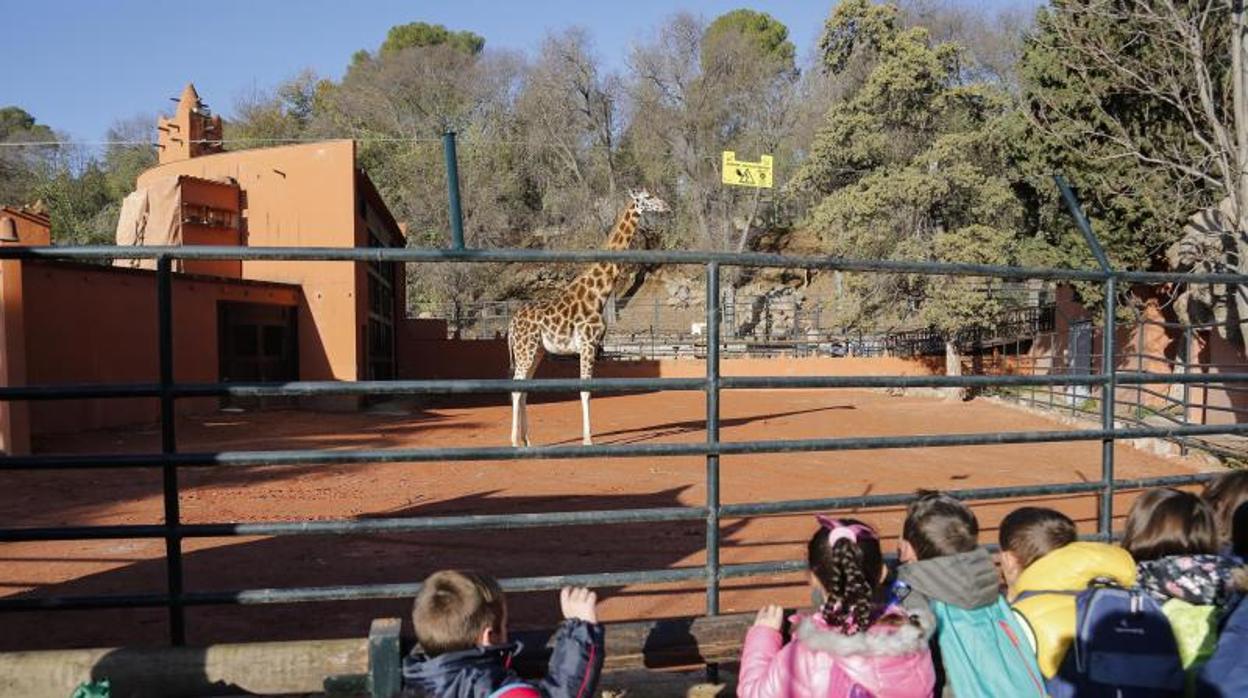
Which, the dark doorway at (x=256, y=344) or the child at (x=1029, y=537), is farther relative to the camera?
the dark doorway at (x=256, y=344)

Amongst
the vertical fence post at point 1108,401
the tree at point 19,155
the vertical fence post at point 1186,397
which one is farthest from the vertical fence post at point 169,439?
the tree at point 19,155

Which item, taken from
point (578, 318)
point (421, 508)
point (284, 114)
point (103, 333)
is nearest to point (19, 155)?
point (284, 114)

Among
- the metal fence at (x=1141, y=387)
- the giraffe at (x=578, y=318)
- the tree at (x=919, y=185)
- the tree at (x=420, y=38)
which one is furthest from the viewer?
the tree at (x=420, y=38)

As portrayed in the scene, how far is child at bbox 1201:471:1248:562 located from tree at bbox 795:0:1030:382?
18.8 meters

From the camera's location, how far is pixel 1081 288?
56.7 ft

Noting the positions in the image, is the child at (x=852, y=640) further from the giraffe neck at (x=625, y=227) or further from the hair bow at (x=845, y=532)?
the giraffe neck at (x=625, y=227)

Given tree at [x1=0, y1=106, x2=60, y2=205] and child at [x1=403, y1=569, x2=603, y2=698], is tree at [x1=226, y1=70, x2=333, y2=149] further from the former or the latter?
child at [x1=403, y1=569, x2=603, y2=698]

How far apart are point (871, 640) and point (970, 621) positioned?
1.41ft

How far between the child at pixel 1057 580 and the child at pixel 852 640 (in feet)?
1.82

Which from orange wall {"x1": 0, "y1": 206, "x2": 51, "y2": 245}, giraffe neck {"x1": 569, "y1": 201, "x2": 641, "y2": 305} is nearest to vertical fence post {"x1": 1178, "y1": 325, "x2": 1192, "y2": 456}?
giraffe neck {"x1": 569, "y1": 201, "x2": 641, "y2": 305}

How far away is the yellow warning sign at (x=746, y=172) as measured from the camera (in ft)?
80.9

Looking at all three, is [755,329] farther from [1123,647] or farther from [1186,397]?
[1123,647]

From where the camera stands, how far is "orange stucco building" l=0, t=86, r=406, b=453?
512 inches

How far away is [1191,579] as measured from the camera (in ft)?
8.38
